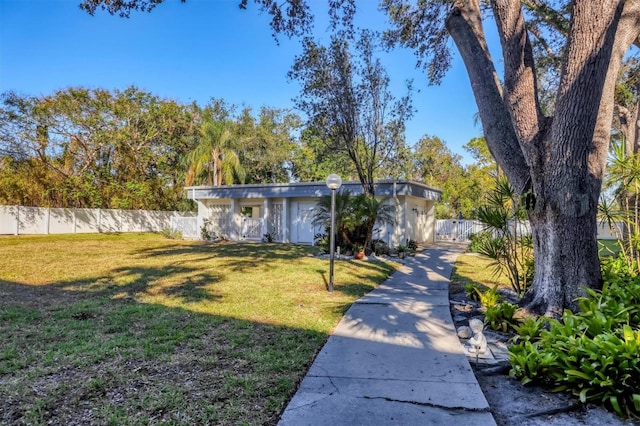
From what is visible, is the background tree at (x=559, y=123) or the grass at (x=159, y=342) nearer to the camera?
the grass at (x=159, y=342)

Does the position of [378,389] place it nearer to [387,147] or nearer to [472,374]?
[472,374]

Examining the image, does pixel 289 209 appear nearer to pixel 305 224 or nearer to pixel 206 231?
pixel 305 224

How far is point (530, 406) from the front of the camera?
2.70 m

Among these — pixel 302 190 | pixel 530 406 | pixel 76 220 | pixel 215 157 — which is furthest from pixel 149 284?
pixel 76 220

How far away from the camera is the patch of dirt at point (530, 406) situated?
249cm

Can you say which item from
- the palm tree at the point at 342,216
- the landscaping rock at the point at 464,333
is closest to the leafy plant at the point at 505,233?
the landscaping rock at the point at 464,333

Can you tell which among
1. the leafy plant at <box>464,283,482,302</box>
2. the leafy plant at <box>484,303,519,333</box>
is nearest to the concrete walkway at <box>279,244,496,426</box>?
the leafy plant at <box>484,303,519,333</box>

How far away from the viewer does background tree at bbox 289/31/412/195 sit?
1289 cm

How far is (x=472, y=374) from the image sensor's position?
3.16m

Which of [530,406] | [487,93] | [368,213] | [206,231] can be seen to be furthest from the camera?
[206,231]

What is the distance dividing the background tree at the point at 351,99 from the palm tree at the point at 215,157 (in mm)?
9818

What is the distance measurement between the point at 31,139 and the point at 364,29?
18.9 meters

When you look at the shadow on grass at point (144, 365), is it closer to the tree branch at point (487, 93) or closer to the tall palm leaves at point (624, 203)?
the tree branch at point (487, 93)

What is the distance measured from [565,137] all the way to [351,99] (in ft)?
31.9
